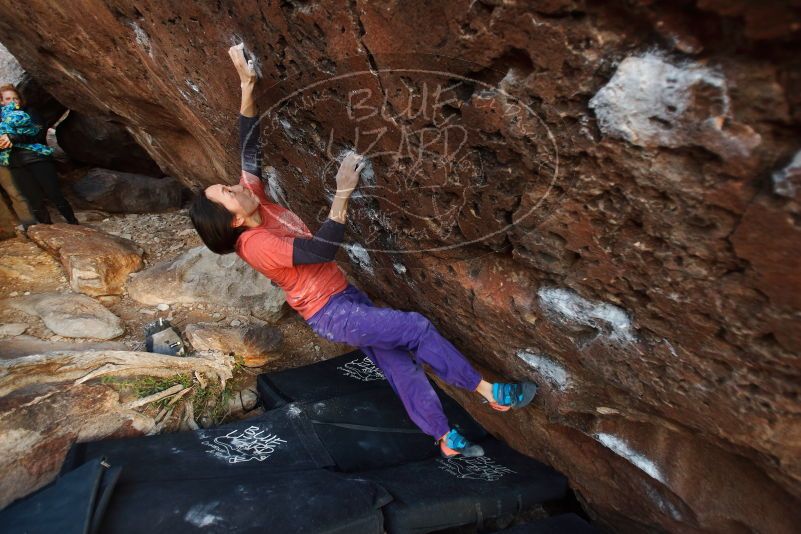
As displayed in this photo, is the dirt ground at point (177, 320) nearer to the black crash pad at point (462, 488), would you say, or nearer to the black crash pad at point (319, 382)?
the black crash pad at point (319, 382)

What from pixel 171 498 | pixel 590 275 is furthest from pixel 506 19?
pixel 171 498

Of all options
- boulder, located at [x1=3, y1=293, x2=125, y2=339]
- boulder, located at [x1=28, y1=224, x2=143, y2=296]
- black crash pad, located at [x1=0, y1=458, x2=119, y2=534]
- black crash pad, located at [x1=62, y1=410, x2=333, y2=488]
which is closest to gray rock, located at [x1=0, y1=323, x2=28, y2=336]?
boulder, located at [x1=3, y1=293, x2=125, y2=339]

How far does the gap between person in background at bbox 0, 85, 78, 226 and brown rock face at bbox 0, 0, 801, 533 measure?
2.56m

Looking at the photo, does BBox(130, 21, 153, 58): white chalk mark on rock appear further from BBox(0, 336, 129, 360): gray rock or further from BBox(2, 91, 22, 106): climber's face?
BBox(2, 91, 22, 106): climber's face

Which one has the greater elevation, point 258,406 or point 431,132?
point 431,132

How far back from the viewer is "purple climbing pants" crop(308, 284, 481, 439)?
2059 mm

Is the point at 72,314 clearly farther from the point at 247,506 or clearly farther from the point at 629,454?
the point at 629,454

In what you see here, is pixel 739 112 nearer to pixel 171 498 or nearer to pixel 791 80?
pixel 791 80

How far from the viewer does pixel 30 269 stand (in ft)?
12.8

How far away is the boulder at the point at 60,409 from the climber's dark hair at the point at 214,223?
114cm

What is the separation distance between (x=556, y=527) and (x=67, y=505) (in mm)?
1906

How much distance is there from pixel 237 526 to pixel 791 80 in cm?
206

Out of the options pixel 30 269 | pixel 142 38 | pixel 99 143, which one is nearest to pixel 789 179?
pixel 142 38

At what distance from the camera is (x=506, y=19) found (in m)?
1.19
